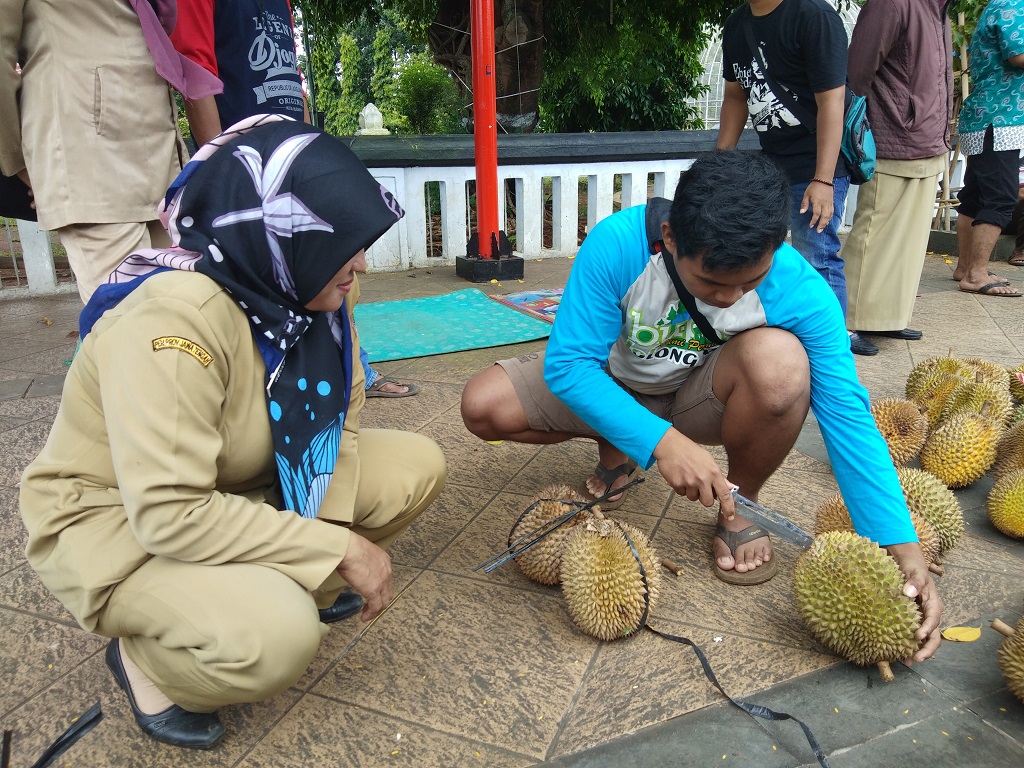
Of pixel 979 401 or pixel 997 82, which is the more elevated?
pixel 997 82

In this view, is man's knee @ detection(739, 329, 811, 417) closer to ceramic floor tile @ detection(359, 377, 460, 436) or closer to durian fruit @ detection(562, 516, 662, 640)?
durian fruit @ detection(562, 516, 662, 640)

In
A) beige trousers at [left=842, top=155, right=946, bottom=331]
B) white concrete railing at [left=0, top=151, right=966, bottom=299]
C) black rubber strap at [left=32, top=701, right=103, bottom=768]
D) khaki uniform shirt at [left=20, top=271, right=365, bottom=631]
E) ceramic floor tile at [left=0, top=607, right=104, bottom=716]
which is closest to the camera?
khaki uniform shirt at [left=20, top=271, right=365, bottom=631]

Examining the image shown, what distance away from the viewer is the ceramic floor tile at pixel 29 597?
199 cm

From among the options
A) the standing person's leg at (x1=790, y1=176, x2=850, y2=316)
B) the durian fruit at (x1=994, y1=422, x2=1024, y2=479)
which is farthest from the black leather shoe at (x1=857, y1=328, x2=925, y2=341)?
the durian fruit at (x1=994, y1=422, x2=1024, y2=479)

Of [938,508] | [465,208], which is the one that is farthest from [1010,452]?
[465,208]

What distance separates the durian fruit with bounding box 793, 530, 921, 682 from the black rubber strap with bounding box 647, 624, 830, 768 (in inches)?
9.0

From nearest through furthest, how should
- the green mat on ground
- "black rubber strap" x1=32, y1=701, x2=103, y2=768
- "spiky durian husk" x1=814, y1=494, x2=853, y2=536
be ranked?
"black rubber strap" x1=32, y1=701, x2=103, y2=768 → "spiky durian husk" x1=814, y1=494, x2=853, y2=536 → the green mat on ground

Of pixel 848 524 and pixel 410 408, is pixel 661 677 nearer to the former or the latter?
pixel 848 524

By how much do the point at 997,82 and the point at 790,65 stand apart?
2431 millimetres

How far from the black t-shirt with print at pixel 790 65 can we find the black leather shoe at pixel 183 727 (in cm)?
319

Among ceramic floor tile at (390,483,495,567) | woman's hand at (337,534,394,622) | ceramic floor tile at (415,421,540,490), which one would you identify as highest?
woman's hand at (337,534,394,622)

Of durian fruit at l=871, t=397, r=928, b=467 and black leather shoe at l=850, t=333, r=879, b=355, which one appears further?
black leather shoe at l=850, t=333, r=879, b=355

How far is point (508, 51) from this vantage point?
751 cm

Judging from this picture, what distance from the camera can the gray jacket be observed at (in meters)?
3.76
